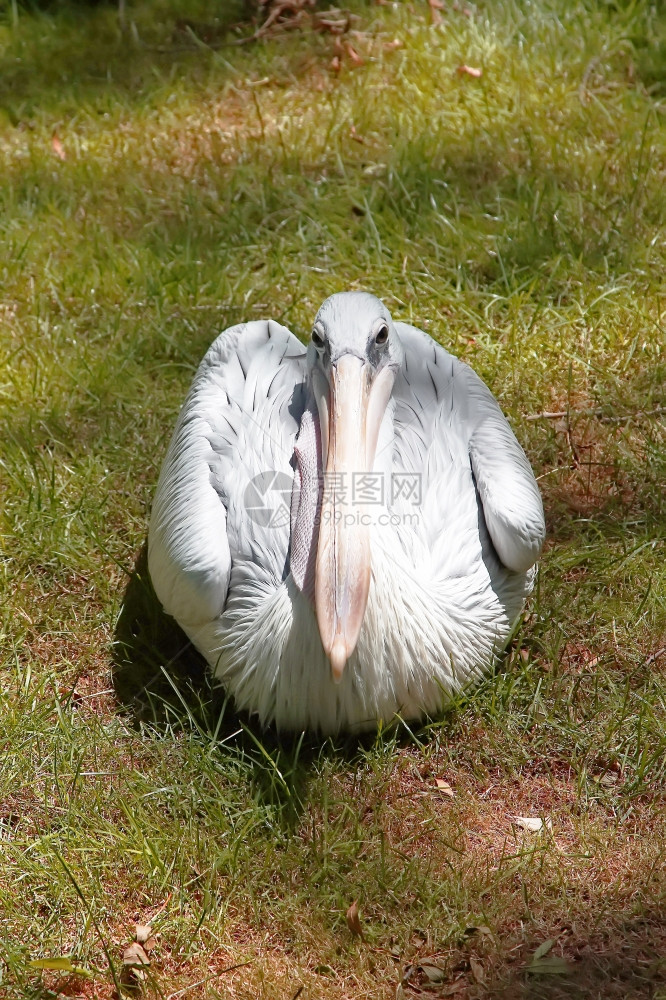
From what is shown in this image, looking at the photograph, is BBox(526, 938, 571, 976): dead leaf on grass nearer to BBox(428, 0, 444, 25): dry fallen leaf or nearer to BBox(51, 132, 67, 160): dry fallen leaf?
BBox(51, 132, 67, 160): dry fallen leaf

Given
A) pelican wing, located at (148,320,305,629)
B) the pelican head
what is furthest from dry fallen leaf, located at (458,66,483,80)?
the pelican head

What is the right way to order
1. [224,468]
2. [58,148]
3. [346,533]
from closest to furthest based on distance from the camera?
[346,533] < [224,468] < [58,148]

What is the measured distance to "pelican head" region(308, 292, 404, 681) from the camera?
2.98 meters

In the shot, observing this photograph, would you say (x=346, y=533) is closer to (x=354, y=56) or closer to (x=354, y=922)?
(x=354, y=922)

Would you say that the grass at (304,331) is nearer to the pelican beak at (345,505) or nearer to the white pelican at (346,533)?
the white pelican at (346,533)

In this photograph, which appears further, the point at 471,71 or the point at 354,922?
the point at 471,71

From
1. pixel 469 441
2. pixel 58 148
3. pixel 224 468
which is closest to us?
pixel 224 468

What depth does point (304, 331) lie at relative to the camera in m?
4.90

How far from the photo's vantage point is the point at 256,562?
3.42 metres

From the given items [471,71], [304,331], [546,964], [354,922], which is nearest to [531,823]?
[546,964]

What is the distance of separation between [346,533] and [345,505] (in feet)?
0.29

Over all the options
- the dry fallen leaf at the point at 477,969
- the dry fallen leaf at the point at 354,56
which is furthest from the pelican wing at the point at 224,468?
the dry fallen leaf at the point at 354,56

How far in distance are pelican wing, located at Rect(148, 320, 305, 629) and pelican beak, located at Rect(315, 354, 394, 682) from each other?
0.30m

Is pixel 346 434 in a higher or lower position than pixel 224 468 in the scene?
higher
